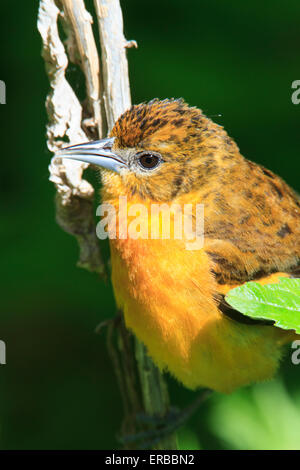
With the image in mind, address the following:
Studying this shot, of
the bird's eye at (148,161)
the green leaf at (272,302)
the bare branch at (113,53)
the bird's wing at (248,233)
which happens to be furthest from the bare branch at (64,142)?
the green leaf at (272,302)

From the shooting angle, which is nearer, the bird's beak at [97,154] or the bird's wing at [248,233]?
the bird's beak at [97,154]

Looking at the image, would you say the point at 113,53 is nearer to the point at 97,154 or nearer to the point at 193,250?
the point at 97,154

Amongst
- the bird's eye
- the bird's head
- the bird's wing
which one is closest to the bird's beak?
the bird's head

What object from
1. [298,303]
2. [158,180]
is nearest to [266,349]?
[158,180]

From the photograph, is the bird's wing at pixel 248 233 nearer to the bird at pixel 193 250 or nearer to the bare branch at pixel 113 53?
the bird at pixel 193 250

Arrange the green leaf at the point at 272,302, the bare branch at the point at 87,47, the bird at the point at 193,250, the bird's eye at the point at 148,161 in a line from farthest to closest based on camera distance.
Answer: the bird's eye at the point at 148,161 < the bird at the point at 193,250 < the bare branch at the point at 87,47 < the green leaf at the point at 272,302

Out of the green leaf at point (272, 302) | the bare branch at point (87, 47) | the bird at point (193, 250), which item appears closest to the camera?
the green leaf at point (272, 302)

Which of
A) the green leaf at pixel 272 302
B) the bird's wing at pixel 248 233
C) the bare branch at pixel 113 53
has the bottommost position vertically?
the green leaf at pixel 272 302
